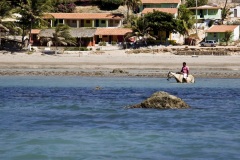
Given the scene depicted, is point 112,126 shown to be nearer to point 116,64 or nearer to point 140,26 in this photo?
point 116,64

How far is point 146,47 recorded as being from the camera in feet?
222

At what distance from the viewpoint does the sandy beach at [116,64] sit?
152ft

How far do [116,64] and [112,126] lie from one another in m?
33.5

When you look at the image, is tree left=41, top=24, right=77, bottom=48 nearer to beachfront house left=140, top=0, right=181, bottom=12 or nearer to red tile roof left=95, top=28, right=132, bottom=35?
red tile roof left=95, top=28, right=132, bottom=35

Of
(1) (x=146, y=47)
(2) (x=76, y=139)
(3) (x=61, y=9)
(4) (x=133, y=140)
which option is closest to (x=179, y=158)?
(4) (x=133, y=140)

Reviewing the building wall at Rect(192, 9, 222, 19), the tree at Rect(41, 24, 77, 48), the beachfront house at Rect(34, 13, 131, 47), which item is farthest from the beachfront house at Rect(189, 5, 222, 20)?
the tree at Rect(41, 24, 77, 48)

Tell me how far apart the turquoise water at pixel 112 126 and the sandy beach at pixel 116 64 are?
1354cm

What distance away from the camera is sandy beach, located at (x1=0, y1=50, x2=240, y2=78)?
4634 cm

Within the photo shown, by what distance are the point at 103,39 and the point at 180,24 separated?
948cm

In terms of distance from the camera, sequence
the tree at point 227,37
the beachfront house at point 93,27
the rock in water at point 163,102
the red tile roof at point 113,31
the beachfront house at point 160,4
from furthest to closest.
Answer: the beachfront house at point 160,4 < the red tile roof at point 113,31 < the beachfront house at point 93,27 < the tree at point 227,37 < the rock in water at point 163,102

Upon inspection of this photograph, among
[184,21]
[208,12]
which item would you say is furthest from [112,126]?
[208,12]

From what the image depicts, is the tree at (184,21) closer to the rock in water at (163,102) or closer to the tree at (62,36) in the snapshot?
the tree at (62,36)

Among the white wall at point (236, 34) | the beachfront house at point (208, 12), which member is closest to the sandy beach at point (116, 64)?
the white wall at point (236, 34)

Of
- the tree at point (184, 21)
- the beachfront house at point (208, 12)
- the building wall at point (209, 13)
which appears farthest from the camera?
the building wall at point (209, 13)
